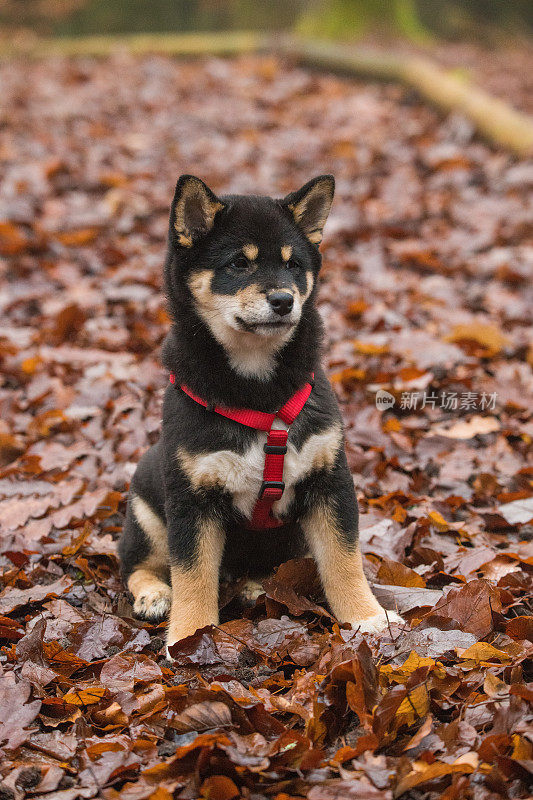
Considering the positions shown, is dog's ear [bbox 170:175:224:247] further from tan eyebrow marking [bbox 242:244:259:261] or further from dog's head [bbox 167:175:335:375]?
tan eyebrow marking [bbox 242:244:259:261]

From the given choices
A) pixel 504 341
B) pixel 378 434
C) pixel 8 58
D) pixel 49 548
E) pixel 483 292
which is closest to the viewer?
pixel 49 548

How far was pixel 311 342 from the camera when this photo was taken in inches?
135

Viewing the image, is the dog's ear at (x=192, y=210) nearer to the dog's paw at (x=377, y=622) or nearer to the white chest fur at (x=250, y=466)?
the white chest fur at (x=250, y=466)

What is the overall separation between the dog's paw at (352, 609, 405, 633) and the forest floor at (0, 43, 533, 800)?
0.07 metres

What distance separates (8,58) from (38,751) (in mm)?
14917

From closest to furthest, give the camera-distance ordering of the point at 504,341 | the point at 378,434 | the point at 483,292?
the point at 378,434 → the point at 504,341 → the point at 483,292

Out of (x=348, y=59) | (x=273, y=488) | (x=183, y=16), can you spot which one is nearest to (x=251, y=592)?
(x=273, y=488)

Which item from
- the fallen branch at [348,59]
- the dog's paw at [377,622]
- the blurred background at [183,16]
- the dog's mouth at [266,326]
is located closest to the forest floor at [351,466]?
the dog's paw at [377,622]

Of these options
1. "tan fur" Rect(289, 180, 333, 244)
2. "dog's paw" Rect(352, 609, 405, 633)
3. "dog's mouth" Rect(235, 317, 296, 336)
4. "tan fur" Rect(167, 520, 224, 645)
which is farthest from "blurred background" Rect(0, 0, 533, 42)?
"dog's paw" Rect(352, 609, 405, 633)

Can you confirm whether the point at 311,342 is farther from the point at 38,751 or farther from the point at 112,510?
the point at 38,751

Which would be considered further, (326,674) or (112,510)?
(112,510)

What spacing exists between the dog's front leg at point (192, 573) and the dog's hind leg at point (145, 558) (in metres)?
0.32

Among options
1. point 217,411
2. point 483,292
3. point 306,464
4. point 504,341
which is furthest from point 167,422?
point 483,292

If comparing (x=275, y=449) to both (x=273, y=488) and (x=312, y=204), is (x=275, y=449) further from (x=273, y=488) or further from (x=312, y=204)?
(x=312, y=204)
